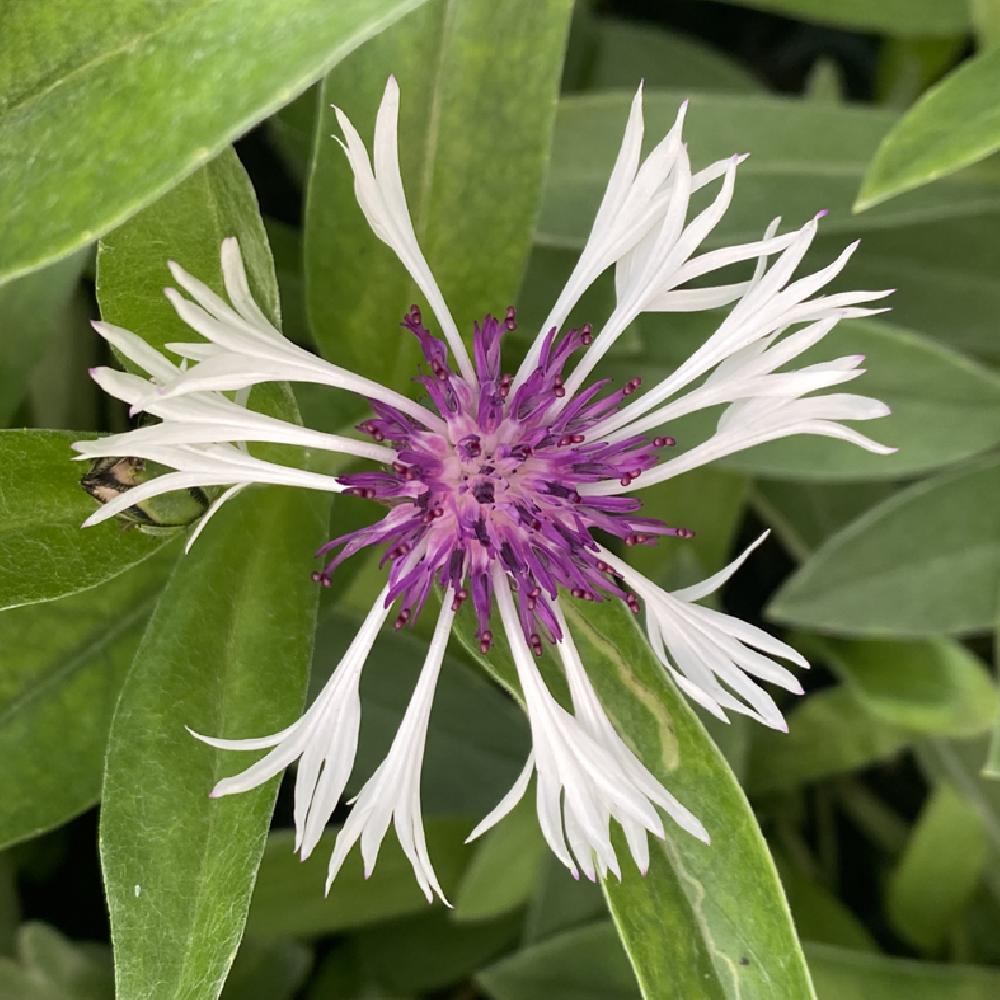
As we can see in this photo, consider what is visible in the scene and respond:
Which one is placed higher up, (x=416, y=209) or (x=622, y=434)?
(x=416, y=209)

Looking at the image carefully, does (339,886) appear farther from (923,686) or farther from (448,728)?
(923,686)

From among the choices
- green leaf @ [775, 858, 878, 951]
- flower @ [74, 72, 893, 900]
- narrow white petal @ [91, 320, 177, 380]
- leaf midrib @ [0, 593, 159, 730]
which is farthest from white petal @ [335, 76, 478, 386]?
green leaf @ [775, 858, 878, 951]

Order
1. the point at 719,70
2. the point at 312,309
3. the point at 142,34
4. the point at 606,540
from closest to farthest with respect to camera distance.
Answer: the point at 142,34 → the point at 312,309 → the point at 606,540 → the point at 719,70

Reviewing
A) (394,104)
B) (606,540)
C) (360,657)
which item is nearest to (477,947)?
(606,540)

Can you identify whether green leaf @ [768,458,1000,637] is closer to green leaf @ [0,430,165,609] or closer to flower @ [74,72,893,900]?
flower @ [74,72,893,900]

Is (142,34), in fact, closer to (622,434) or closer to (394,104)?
(394,104)

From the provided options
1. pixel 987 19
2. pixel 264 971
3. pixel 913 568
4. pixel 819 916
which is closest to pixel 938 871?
pixel 819 916

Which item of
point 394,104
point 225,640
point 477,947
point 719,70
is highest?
point 719,70

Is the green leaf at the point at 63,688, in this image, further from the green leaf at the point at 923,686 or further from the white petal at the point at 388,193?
the green leaf at the point at 923,686
